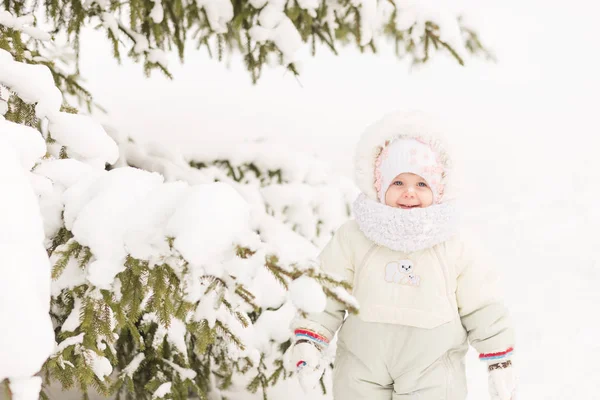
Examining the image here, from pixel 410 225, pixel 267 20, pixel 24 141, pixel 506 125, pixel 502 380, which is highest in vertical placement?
pixel 267 20

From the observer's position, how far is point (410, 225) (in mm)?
2598

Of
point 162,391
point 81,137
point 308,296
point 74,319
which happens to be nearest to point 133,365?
point 162,391

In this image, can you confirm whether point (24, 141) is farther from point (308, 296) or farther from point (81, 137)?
point (308, 296)

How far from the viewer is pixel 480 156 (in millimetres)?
9102

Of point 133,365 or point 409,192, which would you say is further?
point 133,365

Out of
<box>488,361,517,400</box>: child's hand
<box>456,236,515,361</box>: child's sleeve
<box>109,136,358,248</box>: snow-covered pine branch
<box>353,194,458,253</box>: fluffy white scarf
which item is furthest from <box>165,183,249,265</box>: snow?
<box>109,136,358,248</box>: snow-covered pine branch

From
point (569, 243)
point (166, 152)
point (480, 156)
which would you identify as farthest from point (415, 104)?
point (166, 152)

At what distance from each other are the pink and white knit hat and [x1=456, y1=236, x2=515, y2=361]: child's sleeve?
0.31 metres

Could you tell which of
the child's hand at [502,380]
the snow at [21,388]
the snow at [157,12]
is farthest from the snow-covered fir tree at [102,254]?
the child's hand at [502,380]

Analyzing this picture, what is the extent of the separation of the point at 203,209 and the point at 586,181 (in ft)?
23.7

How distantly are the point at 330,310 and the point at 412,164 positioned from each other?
737 millimetres

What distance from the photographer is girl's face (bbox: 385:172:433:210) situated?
2684mm

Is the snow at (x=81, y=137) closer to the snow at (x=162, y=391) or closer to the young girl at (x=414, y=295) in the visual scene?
the young girl at (x=414, y=295)

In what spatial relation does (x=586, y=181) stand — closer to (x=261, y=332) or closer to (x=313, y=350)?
(x=261, y=332)
